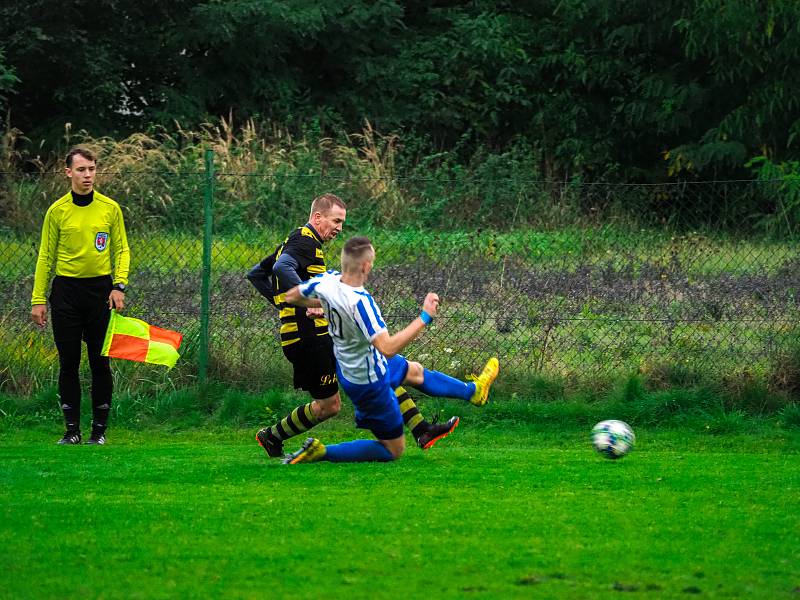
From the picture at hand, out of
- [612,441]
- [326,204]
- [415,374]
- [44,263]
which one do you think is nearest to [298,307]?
[326,204]

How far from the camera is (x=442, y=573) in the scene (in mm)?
4535

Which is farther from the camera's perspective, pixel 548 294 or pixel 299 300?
pixel 548 294

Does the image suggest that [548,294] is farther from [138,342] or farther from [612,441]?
[138,342]

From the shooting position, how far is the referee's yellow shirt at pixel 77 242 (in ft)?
26.6

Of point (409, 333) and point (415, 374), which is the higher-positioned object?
point (409, 333)

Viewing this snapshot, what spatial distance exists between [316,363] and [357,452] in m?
0.67

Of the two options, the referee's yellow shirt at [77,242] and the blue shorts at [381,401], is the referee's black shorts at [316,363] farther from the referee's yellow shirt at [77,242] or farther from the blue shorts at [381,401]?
the referee's yellow shirt at [77,242]

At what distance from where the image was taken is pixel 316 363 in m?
7.47

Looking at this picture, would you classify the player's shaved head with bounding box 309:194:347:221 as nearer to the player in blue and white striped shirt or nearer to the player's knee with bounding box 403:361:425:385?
the player in blue and white striped shirt

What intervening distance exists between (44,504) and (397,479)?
6.44 feet

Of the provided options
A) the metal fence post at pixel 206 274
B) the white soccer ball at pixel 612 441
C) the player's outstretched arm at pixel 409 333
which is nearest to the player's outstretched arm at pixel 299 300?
the player's outstretched arm at pixel 409 333

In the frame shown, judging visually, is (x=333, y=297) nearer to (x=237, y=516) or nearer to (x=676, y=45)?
(x=237, y=516)

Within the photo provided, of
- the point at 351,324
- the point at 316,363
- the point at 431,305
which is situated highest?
the point at 431,305

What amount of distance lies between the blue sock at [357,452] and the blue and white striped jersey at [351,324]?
0.54m
